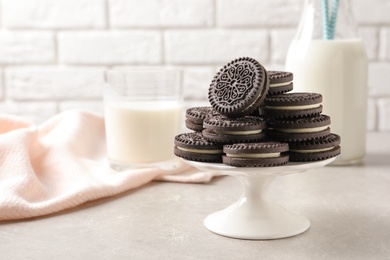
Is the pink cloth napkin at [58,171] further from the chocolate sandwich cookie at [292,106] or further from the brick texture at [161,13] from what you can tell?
the brick texture at [161,13]

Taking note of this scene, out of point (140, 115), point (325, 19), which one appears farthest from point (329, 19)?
point (140, 115)

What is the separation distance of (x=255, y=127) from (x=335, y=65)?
1.54 ft

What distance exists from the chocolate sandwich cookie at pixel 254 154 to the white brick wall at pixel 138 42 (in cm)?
101

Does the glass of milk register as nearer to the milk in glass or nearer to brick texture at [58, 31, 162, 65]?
the milk in glass

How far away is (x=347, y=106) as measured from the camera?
127 cm

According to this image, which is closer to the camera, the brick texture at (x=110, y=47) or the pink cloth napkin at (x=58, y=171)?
the pink cloth napkin at (x=58, y=171)

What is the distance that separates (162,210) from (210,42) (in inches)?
34.4

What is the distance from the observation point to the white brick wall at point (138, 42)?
5.87 feet

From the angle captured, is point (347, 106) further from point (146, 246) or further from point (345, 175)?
point (146, 246)

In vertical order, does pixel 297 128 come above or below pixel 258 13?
below

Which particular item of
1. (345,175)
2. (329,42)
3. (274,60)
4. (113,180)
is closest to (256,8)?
(274,60)

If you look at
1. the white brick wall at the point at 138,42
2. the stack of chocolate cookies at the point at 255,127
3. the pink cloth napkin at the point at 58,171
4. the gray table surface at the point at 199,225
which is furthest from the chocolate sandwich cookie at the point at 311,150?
the white brick wall at the point at 138,42

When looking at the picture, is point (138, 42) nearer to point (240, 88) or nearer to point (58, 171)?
point (58, 171)

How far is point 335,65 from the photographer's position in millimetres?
1259
